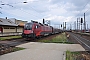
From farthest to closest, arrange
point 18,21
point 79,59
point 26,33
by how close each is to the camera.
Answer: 1. point 18,21
2. point 26,33
3. point 79,59

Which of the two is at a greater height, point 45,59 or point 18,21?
point 18,21

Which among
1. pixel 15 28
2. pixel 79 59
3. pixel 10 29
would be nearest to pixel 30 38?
pixel 79 59

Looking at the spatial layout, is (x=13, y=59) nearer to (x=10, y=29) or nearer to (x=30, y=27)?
(x=30, y=27)

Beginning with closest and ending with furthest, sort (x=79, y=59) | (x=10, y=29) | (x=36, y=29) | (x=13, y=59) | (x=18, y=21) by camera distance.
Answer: (x=13, y=59) < (x=79, y=59) < (x=36, y=29) < (x=10, y=29) < (x=18, y=21)

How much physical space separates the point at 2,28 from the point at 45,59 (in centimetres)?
3314

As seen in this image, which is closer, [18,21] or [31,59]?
[31,59]

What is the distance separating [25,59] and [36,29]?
17.3m

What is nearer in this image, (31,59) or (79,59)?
(31,59)

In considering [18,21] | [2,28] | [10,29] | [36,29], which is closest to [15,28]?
[10,29]

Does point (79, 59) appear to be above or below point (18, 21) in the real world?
below

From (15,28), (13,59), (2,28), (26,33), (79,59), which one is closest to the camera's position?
(13,59)

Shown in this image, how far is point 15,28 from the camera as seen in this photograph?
161ft

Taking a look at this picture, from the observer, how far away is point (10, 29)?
4516 centimetres

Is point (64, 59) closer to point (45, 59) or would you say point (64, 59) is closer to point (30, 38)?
point (45, 59)
